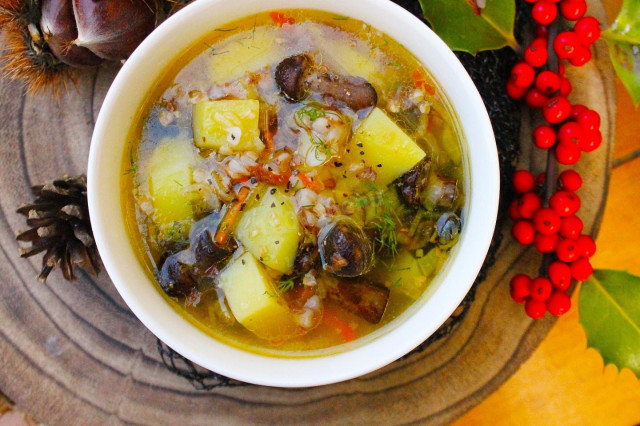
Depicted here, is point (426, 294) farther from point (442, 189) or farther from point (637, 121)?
point (637, 121)

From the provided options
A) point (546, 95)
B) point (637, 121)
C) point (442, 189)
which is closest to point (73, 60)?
point (442, 189)

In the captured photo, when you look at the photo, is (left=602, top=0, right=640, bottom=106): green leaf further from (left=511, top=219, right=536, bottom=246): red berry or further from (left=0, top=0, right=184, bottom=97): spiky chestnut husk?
(left=0, top=0, right=184, bottom=97): spiky chestnut husk

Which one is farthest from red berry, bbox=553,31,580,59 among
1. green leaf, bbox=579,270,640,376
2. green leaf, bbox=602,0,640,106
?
green leaf, bbox=579,270,640,376

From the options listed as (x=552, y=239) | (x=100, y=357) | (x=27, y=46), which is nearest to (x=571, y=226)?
(x=552, y=239)

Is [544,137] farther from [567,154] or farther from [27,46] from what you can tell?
[27,46]

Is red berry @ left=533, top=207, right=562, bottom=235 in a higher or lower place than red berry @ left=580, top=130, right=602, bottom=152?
lower

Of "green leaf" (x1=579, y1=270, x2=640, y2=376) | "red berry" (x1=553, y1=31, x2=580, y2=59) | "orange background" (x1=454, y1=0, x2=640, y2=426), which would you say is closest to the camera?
"red berry" (x1=553, y1=31, x2=580, y2=59)
